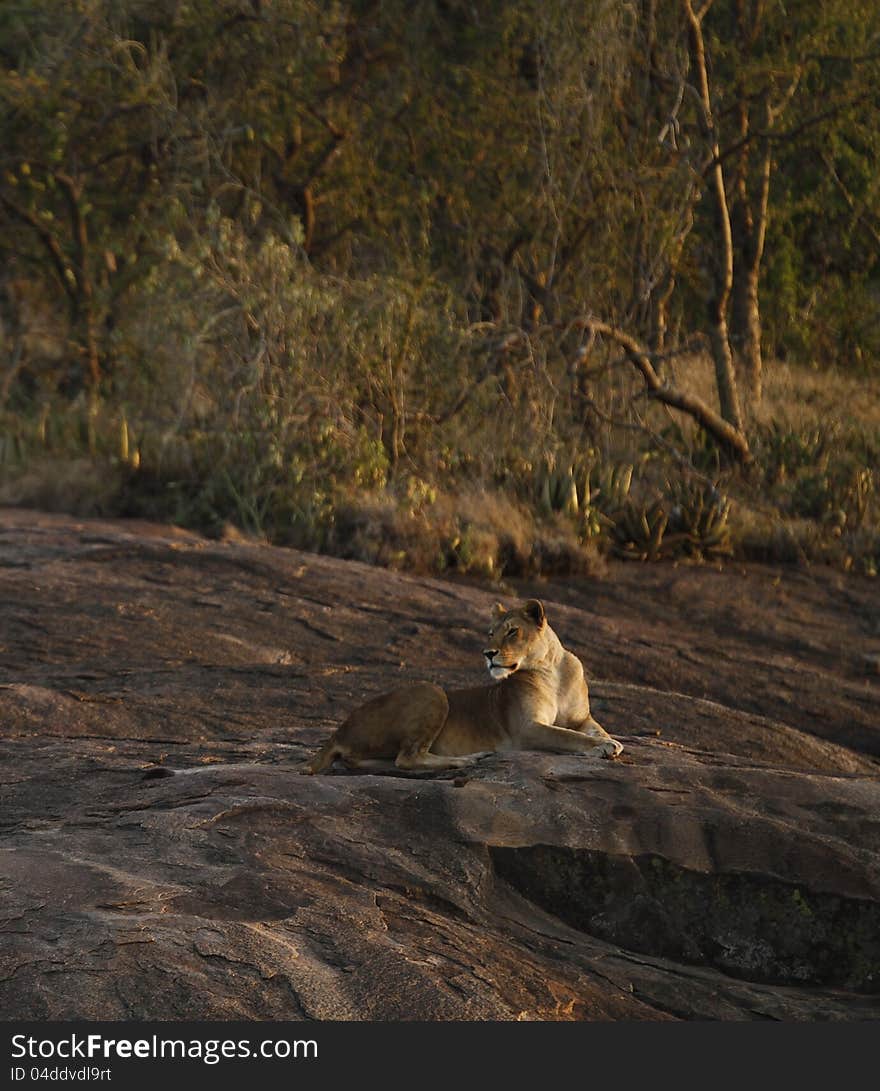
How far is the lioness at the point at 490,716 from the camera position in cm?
572

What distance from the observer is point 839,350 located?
22672mm

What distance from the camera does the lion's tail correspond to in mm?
5676

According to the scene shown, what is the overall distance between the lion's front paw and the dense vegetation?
8.41 meters

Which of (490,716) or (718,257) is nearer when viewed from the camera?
(490,716)

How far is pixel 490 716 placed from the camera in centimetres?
596

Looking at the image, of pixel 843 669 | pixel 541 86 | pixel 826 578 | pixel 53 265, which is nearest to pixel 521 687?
pixel 843 669

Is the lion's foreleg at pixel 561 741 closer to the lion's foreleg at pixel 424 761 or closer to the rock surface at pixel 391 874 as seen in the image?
the rock surface at pixel 391 874

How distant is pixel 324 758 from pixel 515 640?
832 mm

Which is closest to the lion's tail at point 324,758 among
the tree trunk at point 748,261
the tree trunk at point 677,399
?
the tree trunk at point 677,399

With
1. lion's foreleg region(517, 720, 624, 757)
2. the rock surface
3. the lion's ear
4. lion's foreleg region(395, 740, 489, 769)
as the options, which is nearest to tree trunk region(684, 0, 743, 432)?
the rock surface

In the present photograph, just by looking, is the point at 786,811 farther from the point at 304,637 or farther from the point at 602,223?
the point at 602,223

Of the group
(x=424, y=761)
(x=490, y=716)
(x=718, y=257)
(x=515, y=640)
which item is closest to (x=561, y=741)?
(x=490, y=716)

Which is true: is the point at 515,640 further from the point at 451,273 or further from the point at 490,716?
the point at 451,273

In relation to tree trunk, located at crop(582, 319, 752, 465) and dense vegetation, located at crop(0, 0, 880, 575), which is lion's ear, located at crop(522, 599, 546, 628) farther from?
tree trunk, located at crop(582, 319, 752, 465)
